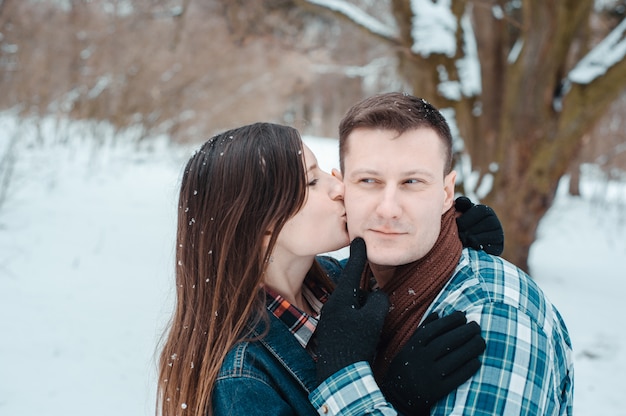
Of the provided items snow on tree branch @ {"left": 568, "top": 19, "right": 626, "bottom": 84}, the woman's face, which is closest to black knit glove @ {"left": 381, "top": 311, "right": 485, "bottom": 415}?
the woman's face

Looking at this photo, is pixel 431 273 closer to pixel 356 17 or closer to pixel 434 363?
pixel 434 363

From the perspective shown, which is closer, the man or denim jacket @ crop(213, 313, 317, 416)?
the man

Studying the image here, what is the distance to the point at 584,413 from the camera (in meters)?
4.04

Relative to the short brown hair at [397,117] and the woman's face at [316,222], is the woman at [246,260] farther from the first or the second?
the short brown hair at [397,117]

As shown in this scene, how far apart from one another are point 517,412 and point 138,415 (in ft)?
9.60

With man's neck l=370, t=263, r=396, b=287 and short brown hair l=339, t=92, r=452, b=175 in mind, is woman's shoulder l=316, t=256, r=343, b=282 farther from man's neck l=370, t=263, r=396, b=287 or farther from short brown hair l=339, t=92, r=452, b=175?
short brown hair l=339, t=92, r=452, b=175

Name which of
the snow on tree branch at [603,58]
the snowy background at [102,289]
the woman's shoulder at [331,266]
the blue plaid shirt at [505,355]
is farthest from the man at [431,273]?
the snow on tree branch at [603,58]

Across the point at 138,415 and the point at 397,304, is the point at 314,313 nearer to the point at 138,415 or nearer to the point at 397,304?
the point at 397,304

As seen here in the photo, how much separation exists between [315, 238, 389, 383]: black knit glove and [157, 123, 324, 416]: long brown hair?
0.28 meters

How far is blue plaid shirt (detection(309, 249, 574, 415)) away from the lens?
1459 mm

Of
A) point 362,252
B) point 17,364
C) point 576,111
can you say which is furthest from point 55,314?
point 576,111

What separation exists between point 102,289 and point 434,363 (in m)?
4.77

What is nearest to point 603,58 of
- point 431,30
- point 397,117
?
point 431,30

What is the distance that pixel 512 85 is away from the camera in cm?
561
